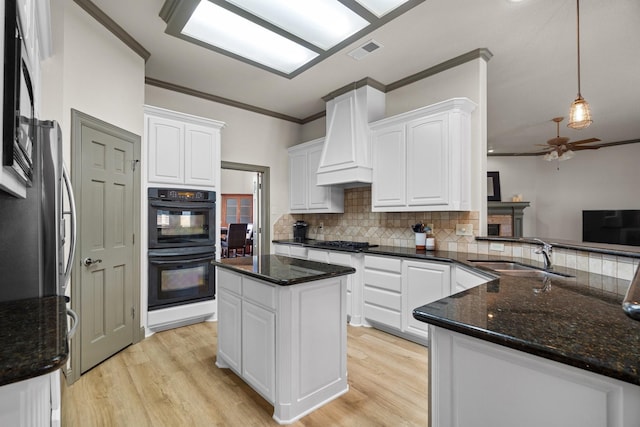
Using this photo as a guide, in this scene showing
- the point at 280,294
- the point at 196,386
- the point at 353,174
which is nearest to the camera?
the point at 280,294

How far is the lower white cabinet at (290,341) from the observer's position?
1880mm

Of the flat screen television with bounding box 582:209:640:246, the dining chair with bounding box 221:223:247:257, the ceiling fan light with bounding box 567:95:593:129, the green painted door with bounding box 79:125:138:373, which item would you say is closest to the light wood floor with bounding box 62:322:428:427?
the green painted door with bounding box 79:125:138:373

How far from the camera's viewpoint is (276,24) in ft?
8.50

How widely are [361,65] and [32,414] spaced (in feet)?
11.7

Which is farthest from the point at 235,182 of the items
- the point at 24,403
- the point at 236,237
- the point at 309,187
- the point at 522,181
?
the point at 24,403

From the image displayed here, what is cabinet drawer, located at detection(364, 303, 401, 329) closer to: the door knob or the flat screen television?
the door knob

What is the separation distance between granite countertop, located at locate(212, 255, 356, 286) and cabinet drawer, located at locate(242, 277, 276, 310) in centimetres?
7

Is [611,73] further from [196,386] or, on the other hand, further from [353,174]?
[196,386]

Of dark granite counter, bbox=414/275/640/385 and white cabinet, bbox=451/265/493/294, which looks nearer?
dark granite counter, bbox=414/275/640/385

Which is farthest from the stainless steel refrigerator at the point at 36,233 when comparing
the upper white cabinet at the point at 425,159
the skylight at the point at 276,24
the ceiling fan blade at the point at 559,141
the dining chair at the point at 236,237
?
the ceiling fan blade at the point at 559,141

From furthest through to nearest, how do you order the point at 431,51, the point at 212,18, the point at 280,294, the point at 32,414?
the point at 431,51
the point at 212,18
the point at 280,294
the point at 32,414

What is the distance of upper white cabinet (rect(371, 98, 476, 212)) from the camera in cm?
302

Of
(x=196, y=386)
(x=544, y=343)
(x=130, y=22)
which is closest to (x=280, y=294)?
(x=196, y=386)

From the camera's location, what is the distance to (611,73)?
3578 mm
